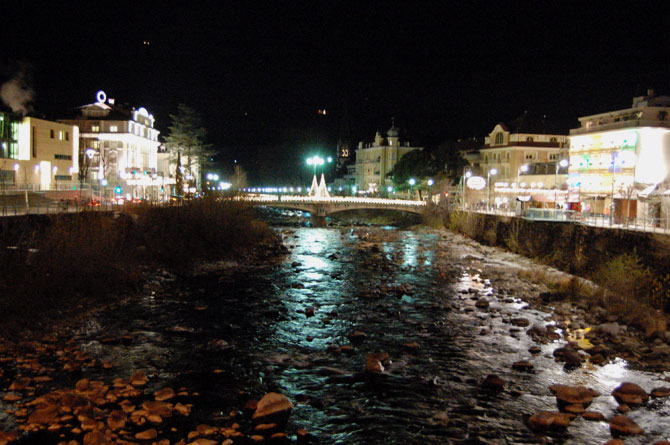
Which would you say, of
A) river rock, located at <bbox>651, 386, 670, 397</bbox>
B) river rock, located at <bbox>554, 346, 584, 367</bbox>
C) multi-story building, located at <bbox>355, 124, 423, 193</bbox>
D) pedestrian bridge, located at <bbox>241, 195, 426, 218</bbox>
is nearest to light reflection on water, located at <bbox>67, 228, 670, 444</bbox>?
river rock, located at <bbox>554, 346, 584, 367</bbox>

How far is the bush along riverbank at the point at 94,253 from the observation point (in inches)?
705

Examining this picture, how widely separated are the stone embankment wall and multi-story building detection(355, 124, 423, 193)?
58.5 meters

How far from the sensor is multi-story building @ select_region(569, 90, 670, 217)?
4922 cm

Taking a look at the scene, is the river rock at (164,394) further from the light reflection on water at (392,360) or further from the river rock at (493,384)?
the river rock at (493,384)

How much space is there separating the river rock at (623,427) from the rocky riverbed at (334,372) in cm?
3

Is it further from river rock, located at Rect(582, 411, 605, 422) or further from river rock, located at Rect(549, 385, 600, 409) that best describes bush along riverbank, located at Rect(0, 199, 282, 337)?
river rock, located at Rect(582, 411, 605, 422)

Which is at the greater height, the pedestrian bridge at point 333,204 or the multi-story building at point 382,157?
the multi-story building at point 382,157

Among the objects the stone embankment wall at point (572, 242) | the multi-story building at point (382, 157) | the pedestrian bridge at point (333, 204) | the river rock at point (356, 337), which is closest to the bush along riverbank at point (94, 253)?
the river rock at point (356, 337)

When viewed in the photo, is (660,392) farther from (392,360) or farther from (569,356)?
(392,360)

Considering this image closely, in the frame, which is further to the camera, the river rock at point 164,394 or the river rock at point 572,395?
the river rock at point 572,395

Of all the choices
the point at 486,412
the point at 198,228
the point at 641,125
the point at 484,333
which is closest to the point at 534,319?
the point at 484,333

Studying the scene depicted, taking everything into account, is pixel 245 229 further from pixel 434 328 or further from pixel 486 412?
pixel 486 412

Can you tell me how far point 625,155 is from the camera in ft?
161

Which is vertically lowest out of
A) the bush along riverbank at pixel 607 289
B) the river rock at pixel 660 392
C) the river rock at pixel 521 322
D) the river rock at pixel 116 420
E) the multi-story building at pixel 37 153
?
the river rock at pixel 116 420
